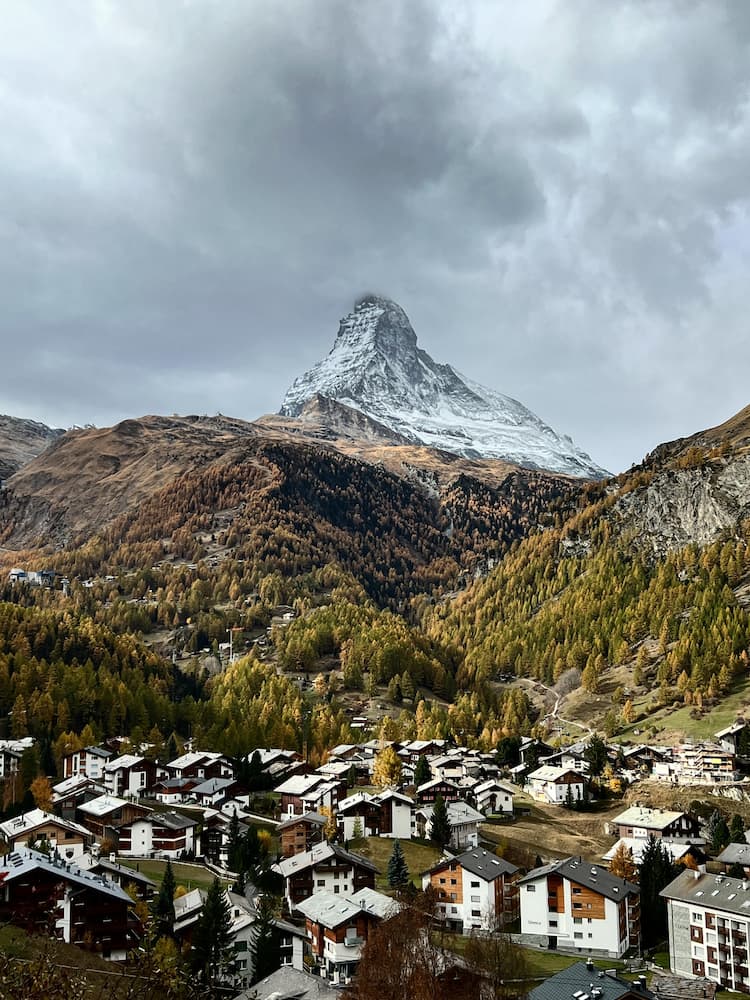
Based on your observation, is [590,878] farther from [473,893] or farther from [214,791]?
[214,791]

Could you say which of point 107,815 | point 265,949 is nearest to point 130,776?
point 107,815

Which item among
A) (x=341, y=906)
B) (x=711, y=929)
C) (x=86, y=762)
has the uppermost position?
(x=86, y=762)

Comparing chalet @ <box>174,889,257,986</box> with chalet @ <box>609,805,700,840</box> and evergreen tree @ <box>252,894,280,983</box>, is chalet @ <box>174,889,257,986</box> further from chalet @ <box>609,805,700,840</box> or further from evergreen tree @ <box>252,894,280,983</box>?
chalet @ <box>609,805,700,840</box>

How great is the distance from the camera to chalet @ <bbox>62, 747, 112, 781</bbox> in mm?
117312

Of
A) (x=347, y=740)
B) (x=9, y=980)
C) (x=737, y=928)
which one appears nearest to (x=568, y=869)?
(x=737, y=928)

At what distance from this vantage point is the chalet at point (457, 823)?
97.6 meters

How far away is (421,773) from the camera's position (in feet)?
399

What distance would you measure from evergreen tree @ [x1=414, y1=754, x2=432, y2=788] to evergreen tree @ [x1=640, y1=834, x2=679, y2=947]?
44.0 metres

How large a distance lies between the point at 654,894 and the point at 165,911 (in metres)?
40.1

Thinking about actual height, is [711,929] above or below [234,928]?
below

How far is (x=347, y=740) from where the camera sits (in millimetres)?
147750

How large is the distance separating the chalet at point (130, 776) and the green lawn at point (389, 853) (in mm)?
31542

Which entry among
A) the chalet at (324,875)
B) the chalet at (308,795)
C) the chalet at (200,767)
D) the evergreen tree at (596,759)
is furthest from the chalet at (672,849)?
the chalet at (200,767)

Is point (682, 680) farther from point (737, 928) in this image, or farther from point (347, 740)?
point (737, 928)
